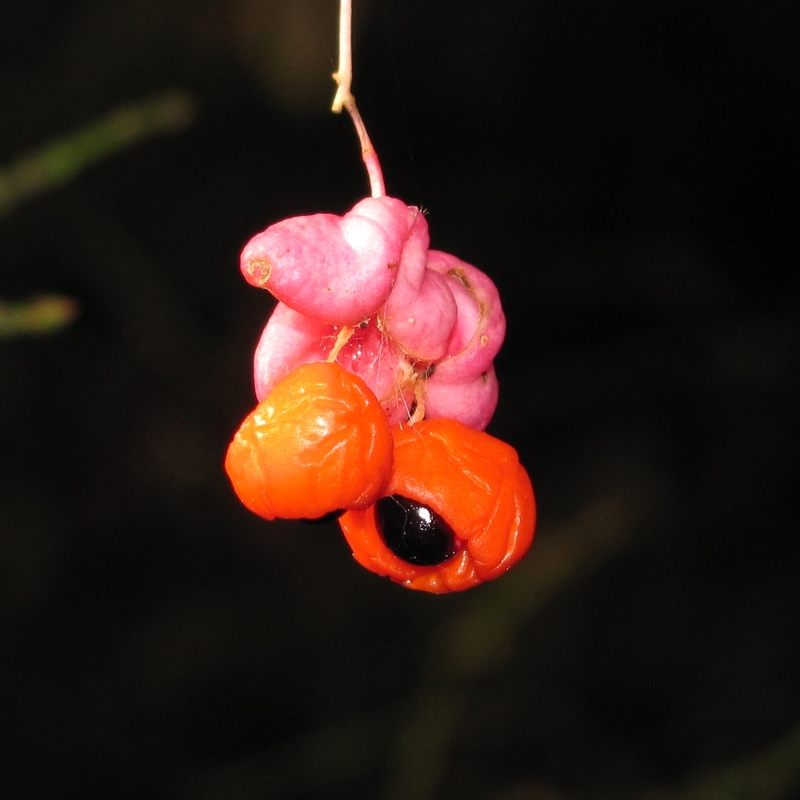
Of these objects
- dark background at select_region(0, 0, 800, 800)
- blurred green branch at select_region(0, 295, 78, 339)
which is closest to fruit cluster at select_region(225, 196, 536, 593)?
blurred green branch at select_region(0, 295, 78, 339)

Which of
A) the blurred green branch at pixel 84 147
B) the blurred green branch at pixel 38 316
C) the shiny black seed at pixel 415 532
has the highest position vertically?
the blurred green branch at pixel 84 147

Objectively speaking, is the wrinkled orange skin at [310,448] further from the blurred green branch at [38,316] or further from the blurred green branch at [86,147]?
the blurred green branch at [86,147]

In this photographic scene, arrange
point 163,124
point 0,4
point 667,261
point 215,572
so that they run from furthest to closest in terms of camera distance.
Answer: point 215,572
point 667,261
point 0,4
point 163,124

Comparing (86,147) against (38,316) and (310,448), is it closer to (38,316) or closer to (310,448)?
(38,316)

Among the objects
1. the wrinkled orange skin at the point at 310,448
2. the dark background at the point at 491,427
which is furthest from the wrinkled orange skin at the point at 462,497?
the dark background at the point at 491,427

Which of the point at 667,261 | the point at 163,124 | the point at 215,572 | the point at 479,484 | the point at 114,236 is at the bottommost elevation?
the point at 215,572

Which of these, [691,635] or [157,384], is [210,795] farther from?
[691,635]

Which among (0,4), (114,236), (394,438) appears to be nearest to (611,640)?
(114,236)

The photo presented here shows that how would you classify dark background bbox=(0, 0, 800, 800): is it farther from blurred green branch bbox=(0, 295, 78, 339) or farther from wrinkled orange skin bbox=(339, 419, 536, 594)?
wrinkled orange skin bbox=(339, 419, 536, 594)
